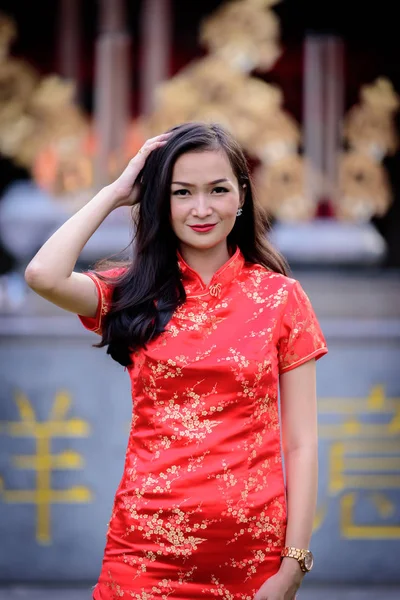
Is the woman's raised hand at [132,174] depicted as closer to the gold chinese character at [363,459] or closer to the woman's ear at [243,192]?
the woman's ear at [243,192]

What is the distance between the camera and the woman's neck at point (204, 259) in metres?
1.71

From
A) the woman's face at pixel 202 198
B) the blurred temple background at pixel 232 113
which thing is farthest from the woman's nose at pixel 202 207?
the blurred temple background at pixel 232 113

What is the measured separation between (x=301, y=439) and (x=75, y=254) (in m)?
0.48

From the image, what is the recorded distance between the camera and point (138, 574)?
1.58 meters

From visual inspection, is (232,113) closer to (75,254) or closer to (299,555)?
(75,254)

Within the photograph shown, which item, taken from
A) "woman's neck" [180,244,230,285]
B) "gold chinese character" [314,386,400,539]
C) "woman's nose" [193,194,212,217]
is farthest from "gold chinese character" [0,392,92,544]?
"woman's nose" [193,194,212,217]

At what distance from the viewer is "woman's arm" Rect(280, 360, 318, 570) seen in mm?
1640

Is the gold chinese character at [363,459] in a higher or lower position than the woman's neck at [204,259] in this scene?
lower

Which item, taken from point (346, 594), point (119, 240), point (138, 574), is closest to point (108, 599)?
point (138, 574)

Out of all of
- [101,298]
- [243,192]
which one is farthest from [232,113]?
[101,298]

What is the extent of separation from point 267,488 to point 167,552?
19cm

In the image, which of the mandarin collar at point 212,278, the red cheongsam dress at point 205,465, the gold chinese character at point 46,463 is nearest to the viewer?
the red cheongsam dress at point 205,465

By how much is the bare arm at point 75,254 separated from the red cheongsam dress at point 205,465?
0.50ft

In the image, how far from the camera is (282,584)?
1589 millimetres
